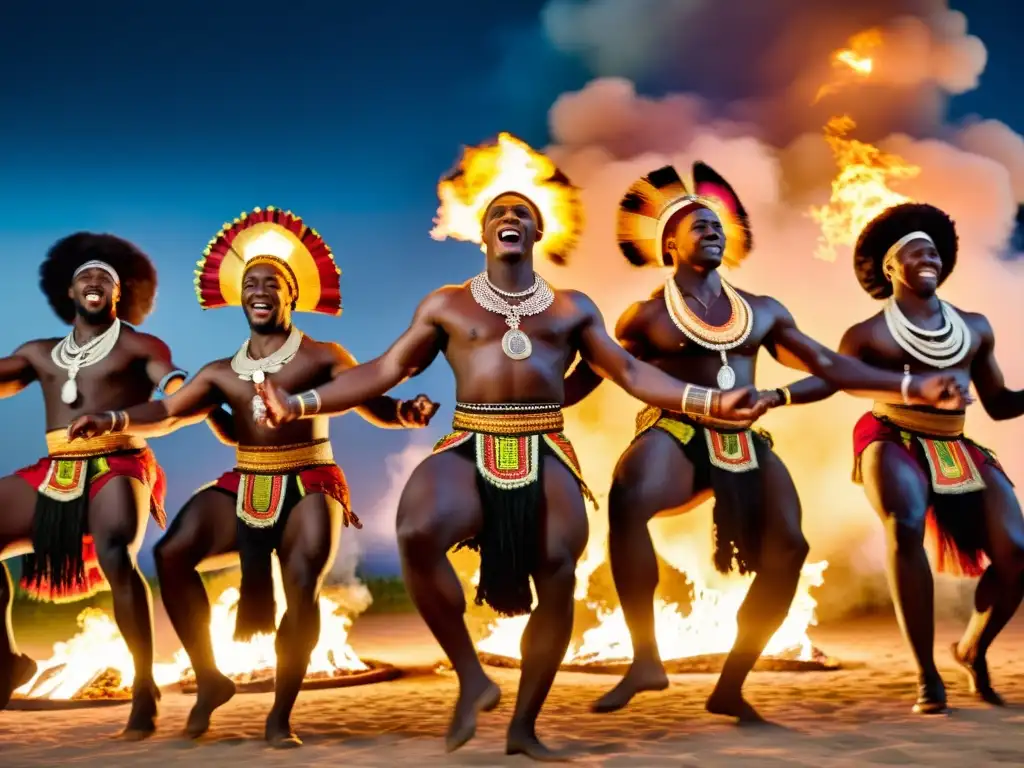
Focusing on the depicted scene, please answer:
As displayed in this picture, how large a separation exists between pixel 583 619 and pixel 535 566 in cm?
435

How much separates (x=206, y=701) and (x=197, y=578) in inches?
21.7

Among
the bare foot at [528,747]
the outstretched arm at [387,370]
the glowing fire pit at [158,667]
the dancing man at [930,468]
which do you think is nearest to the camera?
the bare foot at [528,747]

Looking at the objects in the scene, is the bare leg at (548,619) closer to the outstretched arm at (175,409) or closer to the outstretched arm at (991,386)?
the outstretched arm at (175,409)

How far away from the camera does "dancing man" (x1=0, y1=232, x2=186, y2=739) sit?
502 cm

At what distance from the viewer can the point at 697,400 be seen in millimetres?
4391

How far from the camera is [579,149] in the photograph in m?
10.8

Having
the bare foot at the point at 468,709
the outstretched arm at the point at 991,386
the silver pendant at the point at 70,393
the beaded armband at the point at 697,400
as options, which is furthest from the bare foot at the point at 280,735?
the outstretched arm at the point at 991,386

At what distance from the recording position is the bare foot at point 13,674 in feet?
17.6

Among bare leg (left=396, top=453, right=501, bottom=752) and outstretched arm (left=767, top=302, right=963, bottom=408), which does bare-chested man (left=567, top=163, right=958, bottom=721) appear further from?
bare leg (left=396, top=453, right=501, bottom=752)

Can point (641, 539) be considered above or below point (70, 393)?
below

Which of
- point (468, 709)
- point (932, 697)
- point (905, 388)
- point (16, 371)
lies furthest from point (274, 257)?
point (932, 697)

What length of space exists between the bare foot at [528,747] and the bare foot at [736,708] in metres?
1.03

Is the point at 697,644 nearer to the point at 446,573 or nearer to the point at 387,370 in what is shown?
the point at 446,573

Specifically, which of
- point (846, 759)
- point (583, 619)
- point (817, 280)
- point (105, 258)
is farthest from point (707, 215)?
point (817, 280)
